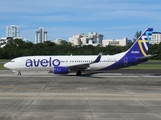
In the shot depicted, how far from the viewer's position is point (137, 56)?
37062 millimetres

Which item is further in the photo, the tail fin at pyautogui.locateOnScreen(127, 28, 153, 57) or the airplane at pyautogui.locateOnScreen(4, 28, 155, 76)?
the tail fin at pyautogui.locateOnScreen(127, 28, 153, 57)

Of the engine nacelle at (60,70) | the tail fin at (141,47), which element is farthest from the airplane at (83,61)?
the engine nacelle at (60,70)

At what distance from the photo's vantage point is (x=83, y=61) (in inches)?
1468

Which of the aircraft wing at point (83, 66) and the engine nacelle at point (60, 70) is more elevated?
the aircraft wing at point (83, 66)

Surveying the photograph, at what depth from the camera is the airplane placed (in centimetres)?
3612

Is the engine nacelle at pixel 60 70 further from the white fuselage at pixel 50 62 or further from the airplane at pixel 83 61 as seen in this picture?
the white fuselage at pixel 50 62

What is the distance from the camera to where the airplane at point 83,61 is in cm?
3612

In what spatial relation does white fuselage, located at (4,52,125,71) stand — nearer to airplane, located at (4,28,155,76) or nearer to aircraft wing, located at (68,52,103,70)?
airplane, located at (4,28,155,76)

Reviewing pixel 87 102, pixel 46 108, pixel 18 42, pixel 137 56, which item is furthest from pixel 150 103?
pixel 18 42

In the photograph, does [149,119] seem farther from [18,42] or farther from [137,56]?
[18,42]

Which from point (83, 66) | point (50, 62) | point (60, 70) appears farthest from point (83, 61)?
point (50, 62)

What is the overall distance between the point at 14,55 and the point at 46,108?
80.9 m

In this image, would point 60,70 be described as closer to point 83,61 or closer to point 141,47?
point 83,61

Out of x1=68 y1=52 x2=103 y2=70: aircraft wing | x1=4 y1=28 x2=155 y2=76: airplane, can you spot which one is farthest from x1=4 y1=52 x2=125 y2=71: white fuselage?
x1=68 y1=52 x2=103 y2=70: aircraft wing
